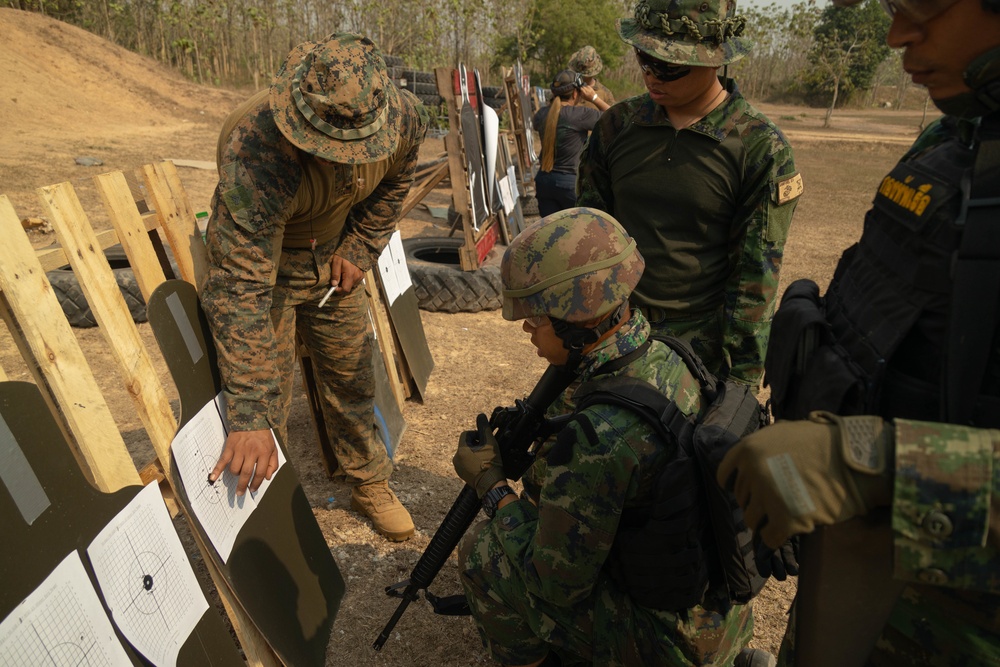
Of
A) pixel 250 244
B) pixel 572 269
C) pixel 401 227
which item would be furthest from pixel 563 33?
pixel 572 269

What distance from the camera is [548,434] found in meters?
2.19

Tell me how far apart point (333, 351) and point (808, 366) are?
7.06 ft

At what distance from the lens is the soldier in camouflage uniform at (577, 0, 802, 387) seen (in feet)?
7.75

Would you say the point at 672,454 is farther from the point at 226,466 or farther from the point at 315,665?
the point at 315,665

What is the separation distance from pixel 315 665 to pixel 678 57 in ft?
8.06

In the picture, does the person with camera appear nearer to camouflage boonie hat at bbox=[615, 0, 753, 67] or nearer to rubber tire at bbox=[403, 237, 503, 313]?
rubber tire at bbox=[403, 237, 503, 313]

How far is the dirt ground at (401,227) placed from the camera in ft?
9.47

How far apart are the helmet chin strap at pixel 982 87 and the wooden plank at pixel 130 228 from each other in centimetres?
222

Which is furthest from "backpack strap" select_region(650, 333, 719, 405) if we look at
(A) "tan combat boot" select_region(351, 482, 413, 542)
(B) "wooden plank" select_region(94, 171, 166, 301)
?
(A) "tan combat boot" select_region(351, 482, 413, 542)

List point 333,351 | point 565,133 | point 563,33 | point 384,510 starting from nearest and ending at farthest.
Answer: point 333,351 < point 384,510 < point 565,133 < point 563,33

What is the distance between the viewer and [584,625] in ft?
6.34

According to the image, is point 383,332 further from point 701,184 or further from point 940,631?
point 940,631

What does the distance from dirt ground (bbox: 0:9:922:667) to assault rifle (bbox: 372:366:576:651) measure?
0.46 metres

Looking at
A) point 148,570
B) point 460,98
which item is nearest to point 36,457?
point 148,570
